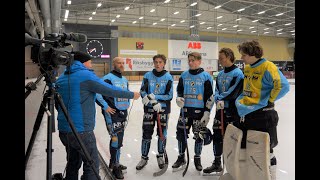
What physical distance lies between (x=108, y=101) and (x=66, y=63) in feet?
4.05

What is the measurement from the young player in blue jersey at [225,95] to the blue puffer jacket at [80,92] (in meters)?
1.14

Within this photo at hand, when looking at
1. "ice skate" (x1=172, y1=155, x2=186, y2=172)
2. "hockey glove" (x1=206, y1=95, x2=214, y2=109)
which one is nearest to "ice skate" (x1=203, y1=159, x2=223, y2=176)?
"ice skate" (x1=172, y1=155, x2=186, y2=172)

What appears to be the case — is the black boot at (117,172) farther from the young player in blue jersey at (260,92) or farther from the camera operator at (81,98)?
the young player in blue jersey at (260,92)

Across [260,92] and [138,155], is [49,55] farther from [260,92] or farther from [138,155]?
[138,155]

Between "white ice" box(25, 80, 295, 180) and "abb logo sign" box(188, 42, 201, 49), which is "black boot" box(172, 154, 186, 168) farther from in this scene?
"abb logo sign" box(188, 42, 201, 49)

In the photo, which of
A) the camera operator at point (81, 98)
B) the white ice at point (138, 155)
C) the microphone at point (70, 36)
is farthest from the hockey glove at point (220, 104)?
the microphone at point (70, 36)

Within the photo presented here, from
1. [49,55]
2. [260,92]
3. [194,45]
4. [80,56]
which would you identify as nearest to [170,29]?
[194,45]

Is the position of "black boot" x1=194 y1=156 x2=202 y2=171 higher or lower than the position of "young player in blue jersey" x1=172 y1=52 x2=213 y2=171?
lower

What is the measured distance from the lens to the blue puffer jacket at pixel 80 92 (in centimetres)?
171

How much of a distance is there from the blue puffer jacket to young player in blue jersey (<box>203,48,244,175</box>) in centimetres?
114

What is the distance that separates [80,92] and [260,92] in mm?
1232

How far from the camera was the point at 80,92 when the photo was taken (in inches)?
68.1

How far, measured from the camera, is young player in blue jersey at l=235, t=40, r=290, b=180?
6.55 ft
